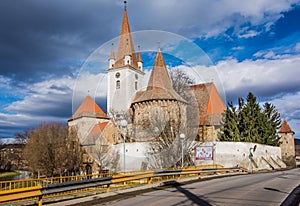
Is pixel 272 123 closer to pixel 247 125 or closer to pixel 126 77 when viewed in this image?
pixel 247 125

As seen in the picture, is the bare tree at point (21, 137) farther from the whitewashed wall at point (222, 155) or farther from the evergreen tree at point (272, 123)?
the evergreen tree at point (272, 123)

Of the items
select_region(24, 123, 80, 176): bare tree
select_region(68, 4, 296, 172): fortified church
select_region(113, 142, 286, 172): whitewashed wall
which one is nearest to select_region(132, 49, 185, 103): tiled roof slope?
select_region(68, 4, 296, 172): fortified church

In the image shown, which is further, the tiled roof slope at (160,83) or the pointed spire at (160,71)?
the tiled roof slope at (160,83)

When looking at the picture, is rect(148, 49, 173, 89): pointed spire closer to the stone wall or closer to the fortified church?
the fortified church

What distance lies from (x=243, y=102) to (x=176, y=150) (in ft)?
68.3

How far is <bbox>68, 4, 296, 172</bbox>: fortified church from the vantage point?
30328mm

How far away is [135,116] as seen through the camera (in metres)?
41.4

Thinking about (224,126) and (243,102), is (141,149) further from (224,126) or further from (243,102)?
(243,102)

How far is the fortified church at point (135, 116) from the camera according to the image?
30328 millimetres

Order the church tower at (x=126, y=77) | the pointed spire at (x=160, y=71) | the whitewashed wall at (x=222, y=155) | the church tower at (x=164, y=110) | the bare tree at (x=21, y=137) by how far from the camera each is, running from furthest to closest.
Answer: the bare tree at (x=21, y=137) → the whitewashed wall at (x=222, y=155) → the church tower at (x=126, y=77) → the church tower at (x=164, y=110) → the pointed spire at (x=160, y=71)

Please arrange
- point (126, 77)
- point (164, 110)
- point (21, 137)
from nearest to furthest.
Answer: point (164, 110)
point (126, 77)
point (21, 137)

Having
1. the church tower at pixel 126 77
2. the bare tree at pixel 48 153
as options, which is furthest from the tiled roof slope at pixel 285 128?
the bare tree at pixel 48 153

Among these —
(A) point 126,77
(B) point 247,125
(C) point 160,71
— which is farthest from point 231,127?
(C) point 160,71

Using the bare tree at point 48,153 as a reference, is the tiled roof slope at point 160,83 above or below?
above
